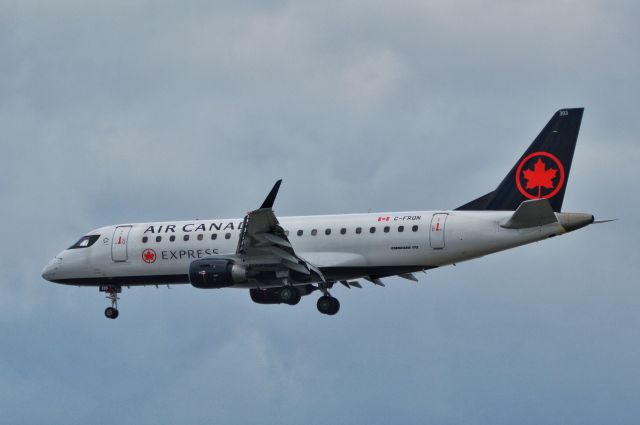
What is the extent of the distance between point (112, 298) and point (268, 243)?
30.3 feet

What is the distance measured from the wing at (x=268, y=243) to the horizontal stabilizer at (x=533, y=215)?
8172mm

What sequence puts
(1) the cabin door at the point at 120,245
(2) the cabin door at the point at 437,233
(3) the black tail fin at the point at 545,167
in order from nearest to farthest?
(3) the black tail fin at the point at 545,167 < (2) the cabin door at the point at 437,233 < (1) the cabin door at the point at 120,245

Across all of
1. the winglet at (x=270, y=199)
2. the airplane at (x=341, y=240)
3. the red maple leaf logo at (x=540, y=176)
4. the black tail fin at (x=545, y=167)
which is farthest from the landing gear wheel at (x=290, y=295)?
the red maple leaf logo at (x=540, y=176)

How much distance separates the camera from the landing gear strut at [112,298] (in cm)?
6044

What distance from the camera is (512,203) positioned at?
54.1 meters

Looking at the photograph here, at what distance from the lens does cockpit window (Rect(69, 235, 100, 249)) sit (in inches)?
2388

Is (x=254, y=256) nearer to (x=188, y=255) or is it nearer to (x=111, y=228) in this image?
(x=188, y=255)

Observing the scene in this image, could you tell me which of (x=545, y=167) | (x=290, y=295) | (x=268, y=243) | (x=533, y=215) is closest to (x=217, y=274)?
(x=268, y=243)

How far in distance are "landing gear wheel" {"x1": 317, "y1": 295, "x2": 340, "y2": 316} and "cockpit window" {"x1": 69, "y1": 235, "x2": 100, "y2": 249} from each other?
33.3 ft

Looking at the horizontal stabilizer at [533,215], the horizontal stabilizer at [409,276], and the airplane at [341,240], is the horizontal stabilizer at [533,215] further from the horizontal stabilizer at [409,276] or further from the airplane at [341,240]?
the horizontal stabilizer at [409,276]

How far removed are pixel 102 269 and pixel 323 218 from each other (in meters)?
9.98

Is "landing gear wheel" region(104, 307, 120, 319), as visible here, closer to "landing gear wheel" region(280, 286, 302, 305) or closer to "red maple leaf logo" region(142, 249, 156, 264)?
"red maple leaf logo" region(142, 249, 156, 264)

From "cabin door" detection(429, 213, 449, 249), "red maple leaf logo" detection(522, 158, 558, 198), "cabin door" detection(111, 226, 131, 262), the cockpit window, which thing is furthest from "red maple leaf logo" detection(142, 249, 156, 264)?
"red maple leaf logo" detection(522, 158, 558, 198)

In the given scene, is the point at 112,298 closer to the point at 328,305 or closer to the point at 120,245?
the point at 120,245
